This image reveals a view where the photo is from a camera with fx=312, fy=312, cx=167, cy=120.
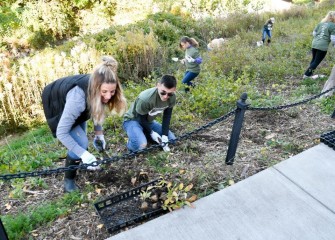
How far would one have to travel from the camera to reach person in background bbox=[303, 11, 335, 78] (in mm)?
6754

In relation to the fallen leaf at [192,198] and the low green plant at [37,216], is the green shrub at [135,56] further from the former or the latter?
the fallen leaf at [192,198]

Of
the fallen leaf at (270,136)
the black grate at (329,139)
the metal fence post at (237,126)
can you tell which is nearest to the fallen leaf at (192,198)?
the metal fence post at (237,126)

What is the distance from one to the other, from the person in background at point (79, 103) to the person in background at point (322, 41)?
510 centimetres

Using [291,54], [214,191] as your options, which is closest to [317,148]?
[214,191]

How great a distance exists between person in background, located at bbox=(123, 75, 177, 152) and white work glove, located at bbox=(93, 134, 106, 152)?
1.08ft

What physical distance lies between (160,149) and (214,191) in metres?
1.15

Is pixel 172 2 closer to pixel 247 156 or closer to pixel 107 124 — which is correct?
pixel 107 124

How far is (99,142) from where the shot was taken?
391cm

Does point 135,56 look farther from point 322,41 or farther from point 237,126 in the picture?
point 237,126

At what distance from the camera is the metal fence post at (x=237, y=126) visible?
297 centimetres

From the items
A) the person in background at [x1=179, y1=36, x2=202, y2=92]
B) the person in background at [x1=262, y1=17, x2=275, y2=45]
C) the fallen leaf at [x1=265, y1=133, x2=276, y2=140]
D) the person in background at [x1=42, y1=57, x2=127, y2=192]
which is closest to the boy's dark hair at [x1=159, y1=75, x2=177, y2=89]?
the person in background at [x1=42, y1=57, x2=127, y2=192]

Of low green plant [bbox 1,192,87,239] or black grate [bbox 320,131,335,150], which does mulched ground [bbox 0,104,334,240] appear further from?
black grate [bbox 320,131,335,150]

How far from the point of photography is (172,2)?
1444 cm

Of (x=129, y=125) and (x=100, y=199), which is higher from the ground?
(x=129, y=125)
